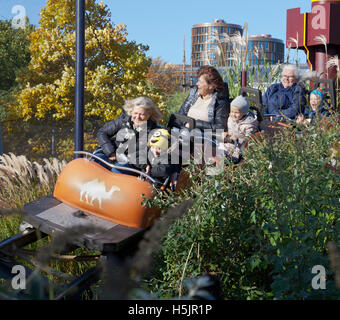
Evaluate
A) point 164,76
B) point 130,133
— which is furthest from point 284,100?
point 164,76

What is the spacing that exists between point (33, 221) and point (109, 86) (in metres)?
6.63

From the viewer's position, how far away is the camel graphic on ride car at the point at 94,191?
3.09 metres

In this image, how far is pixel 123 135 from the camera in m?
3.96

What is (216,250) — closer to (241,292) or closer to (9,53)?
(241,292)

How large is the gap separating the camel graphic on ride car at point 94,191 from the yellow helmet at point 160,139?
0.58 m

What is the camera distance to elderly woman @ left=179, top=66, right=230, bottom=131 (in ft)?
14.9

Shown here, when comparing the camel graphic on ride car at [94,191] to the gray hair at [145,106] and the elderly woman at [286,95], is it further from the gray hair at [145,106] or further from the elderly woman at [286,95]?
the elderly woman at [286,95]

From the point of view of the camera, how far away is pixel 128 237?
2.83 m

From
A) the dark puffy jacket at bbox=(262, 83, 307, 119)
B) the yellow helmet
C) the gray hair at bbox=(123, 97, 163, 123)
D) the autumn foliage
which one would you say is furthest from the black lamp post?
the autumn foliage

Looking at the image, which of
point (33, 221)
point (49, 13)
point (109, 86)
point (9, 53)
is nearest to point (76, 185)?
point (33, 221)

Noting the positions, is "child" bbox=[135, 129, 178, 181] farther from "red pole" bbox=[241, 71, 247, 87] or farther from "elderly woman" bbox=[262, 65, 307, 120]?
"red pole" bbox=[241, 71, 247, 87]

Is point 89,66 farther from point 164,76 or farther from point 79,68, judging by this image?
point 164,76

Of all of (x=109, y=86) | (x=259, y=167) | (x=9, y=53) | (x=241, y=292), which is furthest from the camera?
(x=9, y=53)
